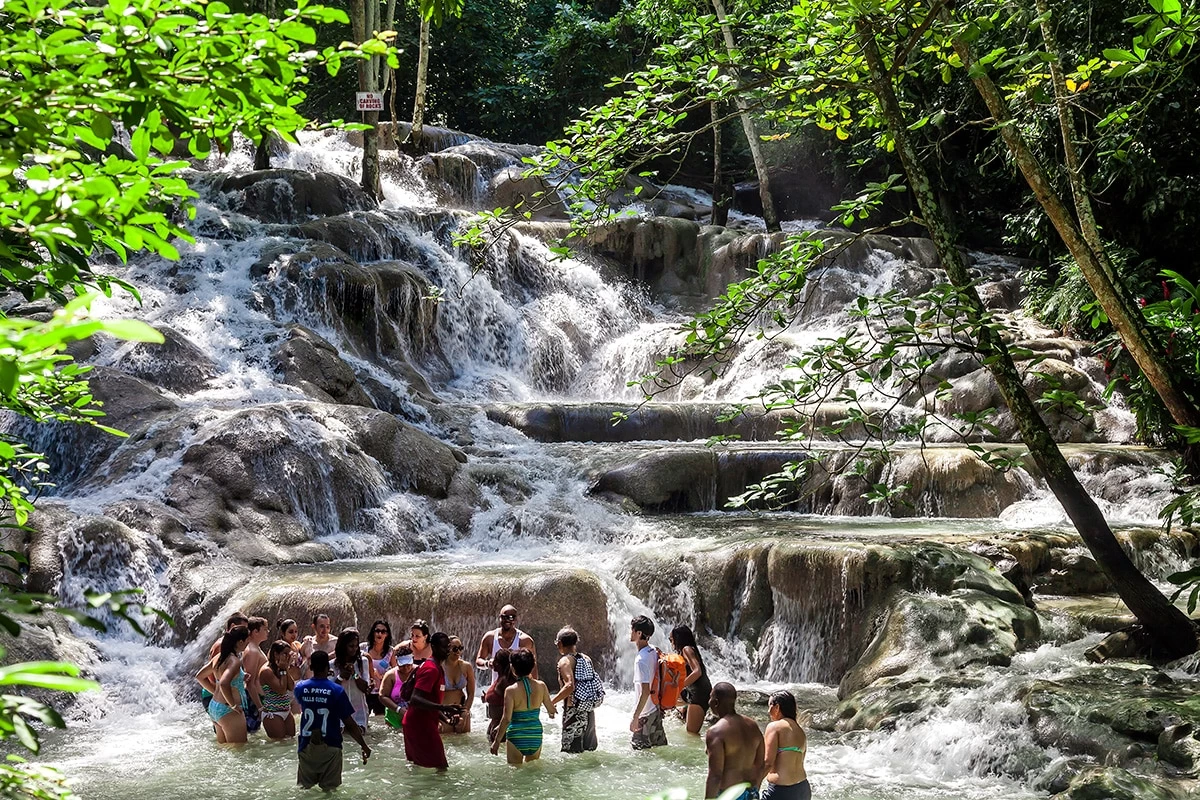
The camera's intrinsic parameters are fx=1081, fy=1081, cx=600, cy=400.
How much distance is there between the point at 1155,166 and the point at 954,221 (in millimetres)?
8041

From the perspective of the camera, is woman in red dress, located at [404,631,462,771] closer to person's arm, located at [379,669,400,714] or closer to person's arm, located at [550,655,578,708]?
person's arm, located at [379,669,400,714]

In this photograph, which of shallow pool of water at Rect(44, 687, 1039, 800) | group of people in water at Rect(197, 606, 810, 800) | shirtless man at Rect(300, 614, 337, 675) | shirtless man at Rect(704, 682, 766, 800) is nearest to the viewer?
shirtless man at Rect(704, 682, 766, 800)

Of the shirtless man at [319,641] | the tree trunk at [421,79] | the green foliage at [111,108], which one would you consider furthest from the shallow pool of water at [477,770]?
the tree trunk at [421,79]

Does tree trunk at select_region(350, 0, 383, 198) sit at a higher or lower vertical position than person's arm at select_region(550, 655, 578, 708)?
higher

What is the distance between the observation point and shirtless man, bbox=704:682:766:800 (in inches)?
224

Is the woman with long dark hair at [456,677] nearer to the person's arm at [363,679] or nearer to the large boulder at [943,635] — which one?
the person's arm at [363,679]

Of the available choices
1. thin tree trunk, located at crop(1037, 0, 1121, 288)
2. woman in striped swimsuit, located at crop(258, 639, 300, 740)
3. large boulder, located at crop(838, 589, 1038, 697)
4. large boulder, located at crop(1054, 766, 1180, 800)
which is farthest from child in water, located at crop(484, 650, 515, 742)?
thin tree trunk, located at crop(1037, 0, 1121, 288)

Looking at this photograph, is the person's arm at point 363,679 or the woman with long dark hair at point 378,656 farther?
the woman with long dark hair at point 378,656

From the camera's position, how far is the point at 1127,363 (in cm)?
1477

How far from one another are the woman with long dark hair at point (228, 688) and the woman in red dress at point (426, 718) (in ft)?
5.05

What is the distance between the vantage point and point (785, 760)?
5777 millimetres

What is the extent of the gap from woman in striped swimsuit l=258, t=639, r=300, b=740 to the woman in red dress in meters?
1.22

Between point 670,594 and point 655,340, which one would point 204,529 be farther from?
point 655,340

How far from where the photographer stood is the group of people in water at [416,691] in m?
6.89
